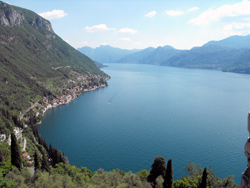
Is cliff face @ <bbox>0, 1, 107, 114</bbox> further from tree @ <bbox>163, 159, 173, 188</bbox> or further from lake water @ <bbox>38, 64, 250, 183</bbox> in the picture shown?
tree @ <bbox>163, 159, 173, 188</bbox>

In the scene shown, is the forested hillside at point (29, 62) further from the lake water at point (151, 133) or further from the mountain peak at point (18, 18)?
the lake water at point (151, 133)

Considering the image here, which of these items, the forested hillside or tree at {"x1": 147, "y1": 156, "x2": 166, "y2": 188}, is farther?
the forested hillside

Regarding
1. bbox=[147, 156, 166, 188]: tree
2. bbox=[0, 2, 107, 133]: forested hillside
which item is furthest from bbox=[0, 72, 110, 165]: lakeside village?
bbox=[147, 156, 166, 188]: tree

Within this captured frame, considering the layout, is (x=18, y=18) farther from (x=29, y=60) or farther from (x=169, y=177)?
(x=169, y=177)

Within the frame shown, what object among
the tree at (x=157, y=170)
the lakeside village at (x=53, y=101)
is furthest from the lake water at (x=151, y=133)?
the tree at (x=157, y=170)

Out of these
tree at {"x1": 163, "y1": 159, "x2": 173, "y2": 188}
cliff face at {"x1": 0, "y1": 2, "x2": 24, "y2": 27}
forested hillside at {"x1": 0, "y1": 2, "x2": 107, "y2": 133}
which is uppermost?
cliff face at {"x1": 0, "y1": 2, "x2": 24, "y2": 27}

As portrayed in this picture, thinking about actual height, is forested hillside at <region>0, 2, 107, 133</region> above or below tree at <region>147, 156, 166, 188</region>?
above

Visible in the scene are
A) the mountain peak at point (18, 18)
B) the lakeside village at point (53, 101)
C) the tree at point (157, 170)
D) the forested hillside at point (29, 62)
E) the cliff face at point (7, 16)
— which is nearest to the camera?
the tree at point (157, 170)

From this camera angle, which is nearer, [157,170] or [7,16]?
[157,170]

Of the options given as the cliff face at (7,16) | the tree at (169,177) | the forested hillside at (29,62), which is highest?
the cliff face at (7,16)

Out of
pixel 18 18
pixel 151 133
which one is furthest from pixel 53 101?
pixel 18 18
